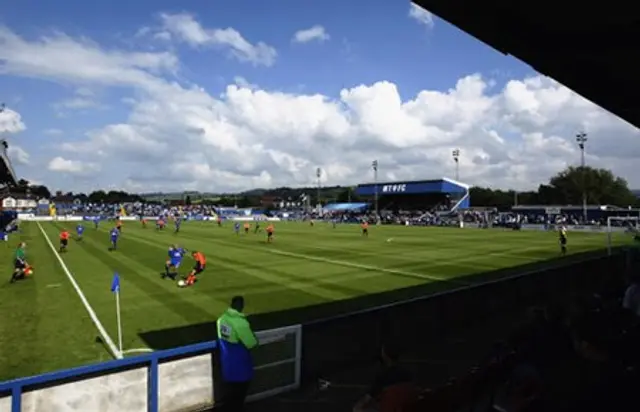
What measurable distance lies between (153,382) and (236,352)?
1.25 metres

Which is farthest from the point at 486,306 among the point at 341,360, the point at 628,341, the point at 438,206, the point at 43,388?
the point at 438,206

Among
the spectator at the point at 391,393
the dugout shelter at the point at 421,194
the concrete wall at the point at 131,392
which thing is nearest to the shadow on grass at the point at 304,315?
the concrete wall at the point at 131,392

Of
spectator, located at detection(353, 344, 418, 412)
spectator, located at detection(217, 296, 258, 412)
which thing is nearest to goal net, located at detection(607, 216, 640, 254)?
spectator, located at detection(217, 296, 258, 412)

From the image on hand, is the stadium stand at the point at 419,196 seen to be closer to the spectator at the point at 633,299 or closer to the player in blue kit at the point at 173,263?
the player in blue kit at the point at 173,263

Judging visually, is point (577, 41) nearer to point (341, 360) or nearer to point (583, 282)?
point (341, 360)

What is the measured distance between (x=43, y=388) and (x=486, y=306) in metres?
10.7

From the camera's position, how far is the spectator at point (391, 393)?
4770 mm

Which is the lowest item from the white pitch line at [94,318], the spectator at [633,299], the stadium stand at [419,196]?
the white pitch line at [94,318]

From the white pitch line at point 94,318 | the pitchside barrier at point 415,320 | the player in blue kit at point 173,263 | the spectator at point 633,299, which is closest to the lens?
the spectator at point 633,299

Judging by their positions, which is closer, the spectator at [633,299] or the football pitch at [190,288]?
the spectator at [633,299]

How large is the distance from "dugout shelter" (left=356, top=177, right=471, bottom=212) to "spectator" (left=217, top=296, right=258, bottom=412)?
96413mm

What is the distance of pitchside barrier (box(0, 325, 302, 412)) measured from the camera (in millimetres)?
6570

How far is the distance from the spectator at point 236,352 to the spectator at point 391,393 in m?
2.67

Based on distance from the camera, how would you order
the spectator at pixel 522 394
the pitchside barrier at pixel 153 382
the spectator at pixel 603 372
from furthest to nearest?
the pitchside barrier at pixel 153 382
the spectator at pixel 522 394
the spectator at pixel 603 372
